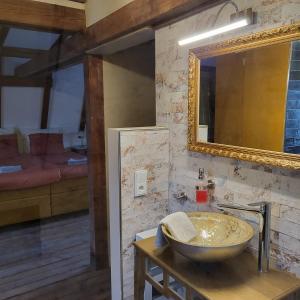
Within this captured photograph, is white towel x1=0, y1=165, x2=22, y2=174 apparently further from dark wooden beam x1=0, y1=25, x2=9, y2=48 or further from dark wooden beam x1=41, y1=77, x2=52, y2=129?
dark wooden beam x1=0, y1=25, x2=9, y2=48

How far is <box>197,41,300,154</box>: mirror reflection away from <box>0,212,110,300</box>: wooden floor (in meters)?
1.80

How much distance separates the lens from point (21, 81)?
431cm

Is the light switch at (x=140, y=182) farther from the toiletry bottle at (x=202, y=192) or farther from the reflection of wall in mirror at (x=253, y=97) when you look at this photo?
the reflection of wall in mirror at (x=253, y=97)

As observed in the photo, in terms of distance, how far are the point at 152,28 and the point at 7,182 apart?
279 cm

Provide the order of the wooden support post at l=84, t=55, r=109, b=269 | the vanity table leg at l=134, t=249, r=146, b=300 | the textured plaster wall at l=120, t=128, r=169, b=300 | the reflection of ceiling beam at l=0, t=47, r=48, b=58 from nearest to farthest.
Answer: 1. the vanity table leg at l=134, t=249, r=146, b=300
2. the textured plaster wall at l=120, t=128, r=169, b=300
3. the wooden support post at l=84, t=55, r=109, b=269
4. the reflection of ceiling beam at l=0, t=47, r=48, b=58

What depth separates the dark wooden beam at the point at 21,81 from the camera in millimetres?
4196

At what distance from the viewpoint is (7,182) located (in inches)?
146

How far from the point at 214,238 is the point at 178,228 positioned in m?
0.20

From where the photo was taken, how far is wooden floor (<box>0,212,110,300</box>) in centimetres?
251

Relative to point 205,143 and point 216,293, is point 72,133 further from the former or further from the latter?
point 216,293

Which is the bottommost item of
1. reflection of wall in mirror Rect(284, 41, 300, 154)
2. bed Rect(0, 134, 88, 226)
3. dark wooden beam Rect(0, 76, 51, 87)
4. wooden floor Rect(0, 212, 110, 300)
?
wooden floor Rect(0, 212, 110, 300)

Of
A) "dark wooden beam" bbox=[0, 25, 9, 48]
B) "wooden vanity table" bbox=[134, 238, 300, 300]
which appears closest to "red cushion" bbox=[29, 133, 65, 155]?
"dark wooden beam" bbox=[0, 25, 9, 48]

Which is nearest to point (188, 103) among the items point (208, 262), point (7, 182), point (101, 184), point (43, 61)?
point (208, 262)

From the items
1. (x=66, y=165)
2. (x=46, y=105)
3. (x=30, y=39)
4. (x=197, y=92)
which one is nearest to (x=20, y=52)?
(x=30, y=39)
